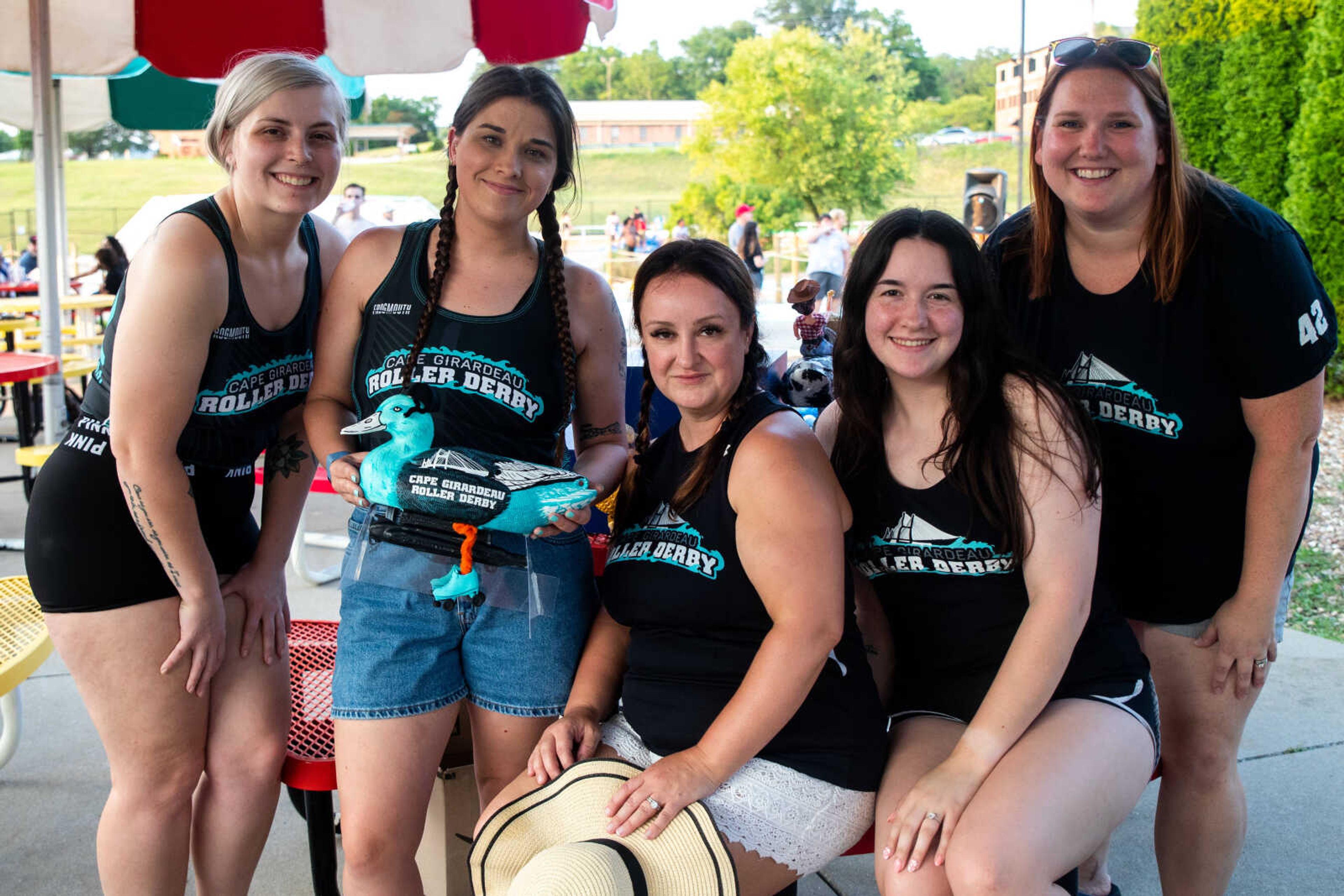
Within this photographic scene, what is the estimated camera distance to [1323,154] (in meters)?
8.55

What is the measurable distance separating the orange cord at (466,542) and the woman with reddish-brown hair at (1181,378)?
127cm

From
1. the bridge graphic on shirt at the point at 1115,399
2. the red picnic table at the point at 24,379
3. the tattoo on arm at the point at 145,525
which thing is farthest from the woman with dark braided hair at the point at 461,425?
the red picnic table at the point at 24,379

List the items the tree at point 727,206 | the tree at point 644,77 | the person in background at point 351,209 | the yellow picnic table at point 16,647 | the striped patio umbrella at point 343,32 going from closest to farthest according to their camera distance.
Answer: the yellow picnic table at point 16,647 → the striped patio umbrella at point 343,32 → the person in background at point 351,209 → the tree at point 727,206 → the tree at point 644,77

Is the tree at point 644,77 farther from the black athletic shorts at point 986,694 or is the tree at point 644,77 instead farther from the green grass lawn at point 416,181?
the black athletic shorts at point 986,694

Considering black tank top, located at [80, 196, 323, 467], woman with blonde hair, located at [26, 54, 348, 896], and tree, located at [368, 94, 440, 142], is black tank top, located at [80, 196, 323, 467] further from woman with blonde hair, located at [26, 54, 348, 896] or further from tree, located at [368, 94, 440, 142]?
tree, located at [368, 94, 440, 142]

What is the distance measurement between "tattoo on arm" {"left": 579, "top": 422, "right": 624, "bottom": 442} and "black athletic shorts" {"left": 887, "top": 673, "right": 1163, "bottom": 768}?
2.77 feet

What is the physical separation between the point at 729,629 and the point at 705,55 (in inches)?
3900

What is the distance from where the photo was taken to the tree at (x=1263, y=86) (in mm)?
9172

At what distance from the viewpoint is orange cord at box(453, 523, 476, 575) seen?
78.7 inches

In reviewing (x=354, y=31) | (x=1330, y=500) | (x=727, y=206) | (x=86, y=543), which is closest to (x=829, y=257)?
(x=1330, y=500)

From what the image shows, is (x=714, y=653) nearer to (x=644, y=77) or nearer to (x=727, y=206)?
(x=727, y=206)

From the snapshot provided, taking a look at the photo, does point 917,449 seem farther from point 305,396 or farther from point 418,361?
point 305,396

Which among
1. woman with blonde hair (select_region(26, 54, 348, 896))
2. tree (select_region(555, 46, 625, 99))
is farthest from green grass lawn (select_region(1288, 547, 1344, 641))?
tree (select_region(555, 46, 625, 99))

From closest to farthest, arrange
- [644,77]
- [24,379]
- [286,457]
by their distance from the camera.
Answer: [286,457] → [24,379] → [644,77]
